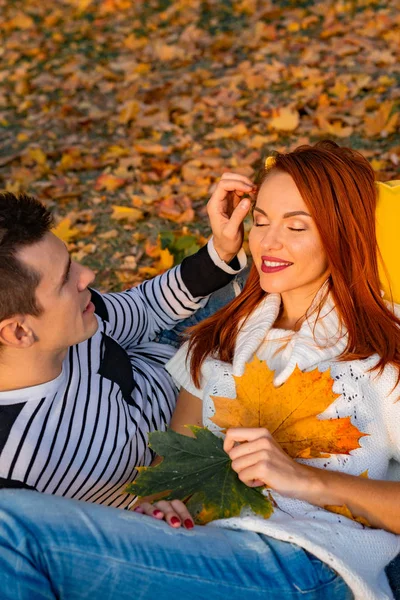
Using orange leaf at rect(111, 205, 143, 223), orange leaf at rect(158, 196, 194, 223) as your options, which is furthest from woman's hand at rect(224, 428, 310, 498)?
orange leaf at rect(111, 205, 143, 223)

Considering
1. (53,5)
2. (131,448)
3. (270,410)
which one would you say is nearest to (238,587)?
(270,410)

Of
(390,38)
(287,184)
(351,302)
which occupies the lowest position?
(351,302)

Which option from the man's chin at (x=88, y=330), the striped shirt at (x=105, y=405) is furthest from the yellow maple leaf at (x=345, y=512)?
the man's chin at (x=88, y=330)

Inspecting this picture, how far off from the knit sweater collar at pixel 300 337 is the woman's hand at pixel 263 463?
35 cm

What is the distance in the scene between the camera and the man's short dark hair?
6.77ft

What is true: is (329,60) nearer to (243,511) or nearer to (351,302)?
(351,302)

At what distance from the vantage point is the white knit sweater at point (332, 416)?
6.40 feet

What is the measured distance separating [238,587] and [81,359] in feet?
3.02

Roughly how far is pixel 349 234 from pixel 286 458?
821 mm

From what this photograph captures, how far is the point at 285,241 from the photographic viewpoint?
2.37 metres

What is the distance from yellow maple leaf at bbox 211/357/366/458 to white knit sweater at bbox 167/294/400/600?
0.24 ft

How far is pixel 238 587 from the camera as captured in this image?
73.4 inches

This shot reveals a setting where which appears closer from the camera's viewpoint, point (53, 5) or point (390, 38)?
point (390, 38)

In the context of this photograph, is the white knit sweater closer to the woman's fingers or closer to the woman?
the woman
